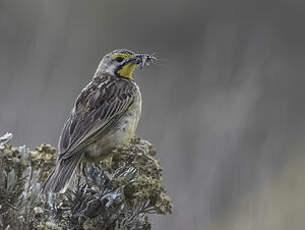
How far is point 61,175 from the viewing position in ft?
14.5

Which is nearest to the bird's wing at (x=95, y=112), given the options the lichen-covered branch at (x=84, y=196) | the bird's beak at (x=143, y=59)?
the bird's beak at (x=143, y=59)

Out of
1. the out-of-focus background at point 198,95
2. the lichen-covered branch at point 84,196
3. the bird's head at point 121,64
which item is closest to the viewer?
the lichen-covered branch at point 84,196

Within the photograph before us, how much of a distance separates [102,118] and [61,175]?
0.85 meters

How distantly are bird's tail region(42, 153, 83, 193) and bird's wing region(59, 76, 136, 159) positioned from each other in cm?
4

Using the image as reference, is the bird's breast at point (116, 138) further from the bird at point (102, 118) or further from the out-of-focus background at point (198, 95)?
the out-of-focus background at point (198, 95)

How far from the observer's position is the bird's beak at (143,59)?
5689mm

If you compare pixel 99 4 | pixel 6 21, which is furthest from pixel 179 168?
pixel 99 4

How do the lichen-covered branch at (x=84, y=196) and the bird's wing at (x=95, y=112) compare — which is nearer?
the lichen-covered branch at (x=84, y=196)

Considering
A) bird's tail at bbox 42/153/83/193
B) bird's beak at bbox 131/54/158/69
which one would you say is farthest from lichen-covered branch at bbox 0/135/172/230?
bird's beak at bbox 131/54/158/69

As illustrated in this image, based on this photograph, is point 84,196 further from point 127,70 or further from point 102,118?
point 127,70

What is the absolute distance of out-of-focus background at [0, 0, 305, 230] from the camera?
351 inches

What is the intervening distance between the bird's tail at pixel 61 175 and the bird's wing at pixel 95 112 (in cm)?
4

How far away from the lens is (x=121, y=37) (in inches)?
470

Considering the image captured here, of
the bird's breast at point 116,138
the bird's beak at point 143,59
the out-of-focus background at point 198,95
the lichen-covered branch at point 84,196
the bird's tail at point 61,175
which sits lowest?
the lichen-covered branch at point 84,196
